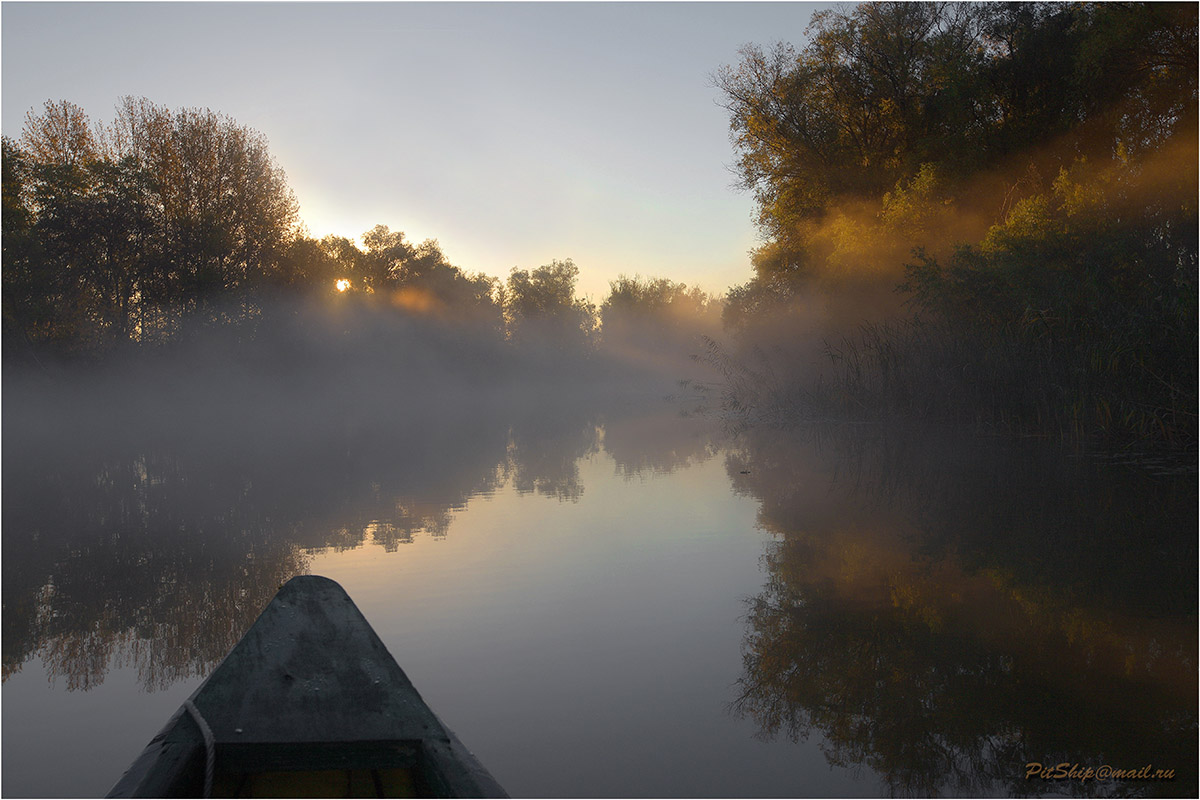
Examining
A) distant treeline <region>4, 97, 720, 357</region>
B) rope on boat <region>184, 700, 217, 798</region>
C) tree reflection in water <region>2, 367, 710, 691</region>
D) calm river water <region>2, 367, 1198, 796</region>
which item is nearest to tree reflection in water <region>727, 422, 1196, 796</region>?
calm river water <region>2, 367, 1198, 796</region>

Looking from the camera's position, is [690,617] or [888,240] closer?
[690,617]

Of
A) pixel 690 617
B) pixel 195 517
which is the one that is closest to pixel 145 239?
pixel 195 517

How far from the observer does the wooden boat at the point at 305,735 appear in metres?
1.92

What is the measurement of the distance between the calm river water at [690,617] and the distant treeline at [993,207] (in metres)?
1.80

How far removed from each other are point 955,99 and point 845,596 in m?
14.4

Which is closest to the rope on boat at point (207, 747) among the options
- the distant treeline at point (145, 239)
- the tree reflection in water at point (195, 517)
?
the tree reflection in water at point (195, 517)

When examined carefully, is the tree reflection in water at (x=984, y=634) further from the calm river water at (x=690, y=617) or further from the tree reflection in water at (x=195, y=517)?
the tree reflection in water at (x=195, y=517)

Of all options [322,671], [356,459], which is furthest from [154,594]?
[356,459]

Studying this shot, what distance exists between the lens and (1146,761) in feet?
7.28

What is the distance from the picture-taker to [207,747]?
6.59 feet

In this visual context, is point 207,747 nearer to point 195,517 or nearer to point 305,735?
point 305,735

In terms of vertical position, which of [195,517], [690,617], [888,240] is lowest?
[690,617]

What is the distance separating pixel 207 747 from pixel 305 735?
0.24m

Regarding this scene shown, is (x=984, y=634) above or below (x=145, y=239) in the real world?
below
